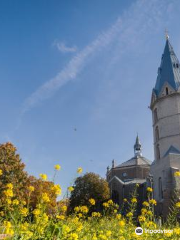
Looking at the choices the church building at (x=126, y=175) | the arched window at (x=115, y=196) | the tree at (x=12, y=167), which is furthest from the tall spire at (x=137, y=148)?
the tree at (x=12, y=167)

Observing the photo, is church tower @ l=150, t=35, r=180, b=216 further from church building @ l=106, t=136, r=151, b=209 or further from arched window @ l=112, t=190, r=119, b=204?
arched window @ l=112, t=190, r=119, b=204

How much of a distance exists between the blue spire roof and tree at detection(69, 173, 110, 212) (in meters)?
17.5

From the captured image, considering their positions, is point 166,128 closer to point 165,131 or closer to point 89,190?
point 165,131

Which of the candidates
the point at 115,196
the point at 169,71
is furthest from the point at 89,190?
the point at 169,71

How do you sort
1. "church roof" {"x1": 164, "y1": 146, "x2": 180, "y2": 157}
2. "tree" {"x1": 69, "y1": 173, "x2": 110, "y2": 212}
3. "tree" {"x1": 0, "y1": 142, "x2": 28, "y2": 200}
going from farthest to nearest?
"tree" {"x1": 69, "y1": 173, "x2": 110, "y2": 212} → "church roof" {"x1": 164, "y1": 146, "x2": 180, "y2": 157} → "tree" {"x1": 0, "y1": 142, "x2": 28, "y2": 200}

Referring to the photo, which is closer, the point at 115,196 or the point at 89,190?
the point at 89,190

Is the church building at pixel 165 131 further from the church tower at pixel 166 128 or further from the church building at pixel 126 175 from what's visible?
the church building at pixel 126 175

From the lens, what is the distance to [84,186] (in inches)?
1722

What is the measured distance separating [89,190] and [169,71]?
23300 millimetres

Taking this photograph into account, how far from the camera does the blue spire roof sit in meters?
41.2

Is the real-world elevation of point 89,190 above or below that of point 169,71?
below

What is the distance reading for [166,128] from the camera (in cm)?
3856

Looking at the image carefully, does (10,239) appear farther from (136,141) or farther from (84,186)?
(136,141)

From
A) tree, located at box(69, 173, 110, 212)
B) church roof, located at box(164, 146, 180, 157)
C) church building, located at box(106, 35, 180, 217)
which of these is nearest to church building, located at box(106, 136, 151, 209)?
church building, located at box(106, 35, 180, 217)
